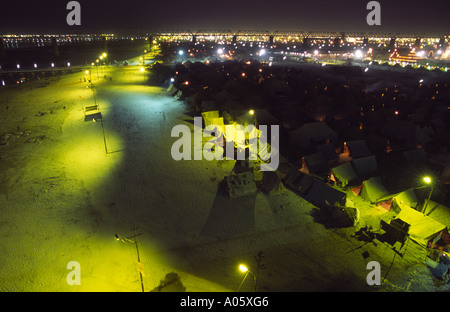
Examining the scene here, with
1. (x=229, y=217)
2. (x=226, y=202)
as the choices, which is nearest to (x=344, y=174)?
(x=226, y=202)

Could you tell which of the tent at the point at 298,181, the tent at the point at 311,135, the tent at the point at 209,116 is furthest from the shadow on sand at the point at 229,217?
the tent at the point at 209,116

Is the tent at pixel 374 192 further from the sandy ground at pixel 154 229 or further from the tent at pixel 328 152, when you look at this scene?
the tent at pixel 328 152

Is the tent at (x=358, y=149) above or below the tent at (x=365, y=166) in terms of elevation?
above

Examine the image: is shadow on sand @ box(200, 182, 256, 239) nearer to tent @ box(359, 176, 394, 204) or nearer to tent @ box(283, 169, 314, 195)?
tent @ box(283, 169, 314, 195)

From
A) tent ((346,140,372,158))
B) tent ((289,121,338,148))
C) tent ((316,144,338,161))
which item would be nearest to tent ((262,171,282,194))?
tent ((316,144,338,161))
